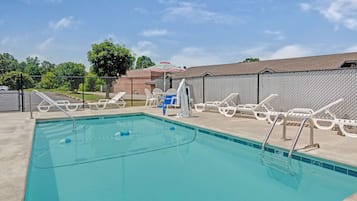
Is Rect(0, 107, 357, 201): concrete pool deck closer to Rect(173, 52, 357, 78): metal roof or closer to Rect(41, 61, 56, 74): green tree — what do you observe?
Rect(173, 52, 357, 78): metal roof

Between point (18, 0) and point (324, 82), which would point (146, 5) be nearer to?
point (18, 0)

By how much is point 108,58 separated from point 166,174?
47.2ft

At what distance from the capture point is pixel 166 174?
4523 mm

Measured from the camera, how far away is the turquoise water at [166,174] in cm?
368

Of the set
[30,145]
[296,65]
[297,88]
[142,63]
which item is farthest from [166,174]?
[142,63]

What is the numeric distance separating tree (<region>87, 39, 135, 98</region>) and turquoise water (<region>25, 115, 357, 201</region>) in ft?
35.9

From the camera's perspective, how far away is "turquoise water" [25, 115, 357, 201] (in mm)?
3682

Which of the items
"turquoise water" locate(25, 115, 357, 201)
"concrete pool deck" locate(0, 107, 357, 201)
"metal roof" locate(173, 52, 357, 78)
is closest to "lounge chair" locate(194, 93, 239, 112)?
"concrete pool deck" locate(0, 107, 357, 201)

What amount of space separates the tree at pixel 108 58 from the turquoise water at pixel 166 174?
35.9ft

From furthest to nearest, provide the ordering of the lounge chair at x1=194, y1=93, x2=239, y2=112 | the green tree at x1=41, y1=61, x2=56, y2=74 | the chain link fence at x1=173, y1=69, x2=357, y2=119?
1. the green tree at x1=41, y1=61, x2=56, y2=74
2. the lounge chair at x1=194, y1=93, x2=239, y2=112
3. the chain link fence at x1=173, y1=69, x2=357, y2=119

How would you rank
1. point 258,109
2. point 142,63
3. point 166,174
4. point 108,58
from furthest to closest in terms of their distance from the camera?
point 142,63 → point 108,58 → point 258,109 → point 166,174

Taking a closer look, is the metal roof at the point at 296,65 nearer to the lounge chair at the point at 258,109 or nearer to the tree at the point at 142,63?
the lounge chair at the point at 258,109

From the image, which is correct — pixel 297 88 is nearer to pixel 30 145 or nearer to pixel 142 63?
pixel 30 145

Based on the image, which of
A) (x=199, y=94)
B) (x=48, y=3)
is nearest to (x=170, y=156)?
(x=199, y=94)
